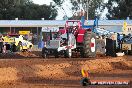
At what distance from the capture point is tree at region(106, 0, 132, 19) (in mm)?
103188

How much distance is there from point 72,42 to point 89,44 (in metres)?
1.16

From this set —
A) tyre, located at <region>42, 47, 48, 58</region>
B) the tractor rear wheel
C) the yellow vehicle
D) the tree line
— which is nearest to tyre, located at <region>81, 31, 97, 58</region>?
the tractor rear wheel

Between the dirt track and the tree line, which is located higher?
the tree line

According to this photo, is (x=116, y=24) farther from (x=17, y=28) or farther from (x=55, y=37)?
(x=55, y=37)

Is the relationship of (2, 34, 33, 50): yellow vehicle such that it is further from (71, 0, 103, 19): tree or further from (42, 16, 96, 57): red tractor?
(71, 0, 103, 19): tree

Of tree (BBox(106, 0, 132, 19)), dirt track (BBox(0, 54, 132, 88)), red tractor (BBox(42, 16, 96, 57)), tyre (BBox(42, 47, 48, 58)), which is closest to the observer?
dirt track (BBox(0, 54, 132, 88))

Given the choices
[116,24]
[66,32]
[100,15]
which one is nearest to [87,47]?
[66,32]

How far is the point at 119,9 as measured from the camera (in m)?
106

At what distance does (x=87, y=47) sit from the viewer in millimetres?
30391

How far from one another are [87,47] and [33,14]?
7891cm

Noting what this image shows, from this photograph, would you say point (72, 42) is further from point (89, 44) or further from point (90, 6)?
point (90, 6)

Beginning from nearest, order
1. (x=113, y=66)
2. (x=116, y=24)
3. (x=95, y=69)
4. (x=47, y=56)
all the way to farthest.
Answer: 1. (x=95, y=69)
2. (x=113, y=66)
3. (x=47, y=56)
4. (x=116, y=24)

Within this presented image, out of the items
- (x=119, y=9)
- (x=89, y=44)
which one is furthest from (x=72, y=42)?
(x=119, y=9)

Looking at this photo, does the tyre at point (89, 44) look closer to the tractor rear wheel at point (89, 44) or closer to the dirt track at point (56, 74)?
the tractor rear wheel at point (89, 44)
